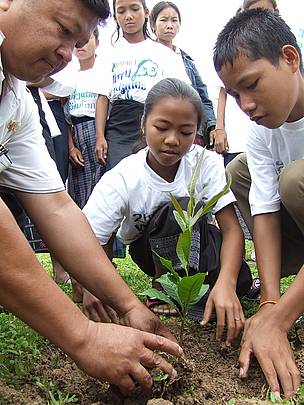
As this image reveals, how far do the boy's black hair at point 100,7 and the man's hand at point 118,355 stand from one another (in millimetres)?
955

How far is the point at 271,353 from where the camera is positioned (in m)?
1.83

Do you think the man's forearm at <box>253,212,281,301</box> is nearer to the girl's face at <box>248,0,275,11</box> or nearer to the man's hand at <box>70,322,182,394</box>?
the man's hand at <box>70,322,182,394</box>

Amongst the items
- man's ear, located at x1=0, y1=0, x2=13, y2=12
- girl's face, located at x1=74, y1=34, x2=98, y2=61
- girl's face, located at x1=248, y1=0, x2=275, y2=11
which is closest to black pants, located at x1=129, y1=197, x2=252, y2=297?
man's ear, located at x1=0, y1=0, x2=13, y2=12

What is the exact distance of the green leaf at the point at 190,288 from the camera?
5.92 ft

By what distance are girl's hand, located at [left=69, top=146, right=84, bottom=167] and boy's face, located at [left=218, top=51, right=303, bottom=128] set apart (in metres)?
1.90

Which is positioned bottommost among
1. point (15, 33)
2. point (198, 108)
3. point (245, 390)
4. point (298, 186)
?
point (245, 390)

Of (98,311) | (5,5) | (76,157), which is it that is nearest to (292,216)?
(98,311)

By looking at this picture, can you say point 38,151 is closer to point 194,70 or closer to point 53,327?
point 53,327

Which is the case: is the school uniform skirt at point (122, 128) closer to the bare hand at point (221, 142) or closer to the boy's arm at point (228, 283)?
the bare hand at point (221, 142)

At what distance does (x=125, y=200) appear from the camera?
2.67 metres

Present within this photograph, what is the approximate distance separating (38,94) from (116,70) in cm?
74

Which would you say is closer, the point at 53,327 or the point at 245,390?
the point at 53,327

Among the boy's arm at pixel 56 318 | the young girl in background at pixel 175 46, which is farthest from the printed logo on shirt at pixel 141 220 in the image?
the young girl in background at pixel 175 46

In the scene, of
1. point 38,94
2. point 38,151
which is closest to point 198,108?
point 38,151
